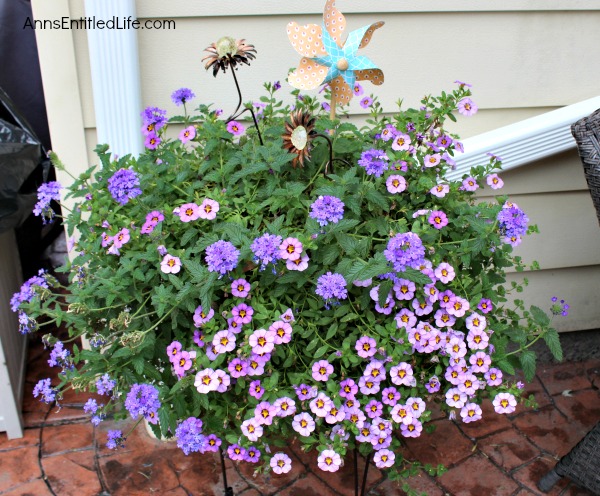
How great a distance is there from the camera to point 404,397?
1381 mm

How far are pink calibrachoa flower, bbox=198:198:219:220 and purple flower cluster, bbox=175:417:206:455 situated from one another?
17.0 inches

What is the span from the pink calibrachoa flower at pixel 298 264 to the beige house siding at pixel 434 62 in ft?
2.97

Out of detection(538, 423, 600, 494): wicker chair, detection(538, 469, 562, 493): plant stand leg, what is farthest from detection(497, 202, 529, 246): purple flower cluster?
detection(538, 469, 562, 493): plant stand leg

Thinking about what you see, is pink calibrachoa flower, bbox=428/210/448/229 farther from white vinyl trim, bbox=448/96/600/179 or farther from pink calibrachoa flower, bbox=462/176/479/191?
white vinyl trim, bbox=448/96/600/179

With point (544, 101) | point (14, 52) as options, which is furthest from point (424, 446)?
point (14, 52)

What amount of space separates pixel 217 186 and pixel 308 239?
0.33 metres

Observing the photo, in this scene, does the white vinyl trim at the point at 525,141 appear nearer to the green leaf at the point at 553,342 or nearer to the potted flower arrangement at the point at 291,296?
the potted flower arrangement at the point at 291,296

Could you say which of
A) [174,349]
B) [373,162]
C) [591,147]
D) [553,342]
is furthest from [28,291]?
[591,147]

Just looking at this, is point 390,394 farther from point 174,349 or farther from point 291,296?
point 174,349

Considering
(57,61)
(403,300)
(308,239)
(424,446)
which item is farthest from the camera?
(424,446)

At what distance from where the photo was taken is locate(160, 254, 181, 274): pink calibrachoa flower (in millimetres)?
1306

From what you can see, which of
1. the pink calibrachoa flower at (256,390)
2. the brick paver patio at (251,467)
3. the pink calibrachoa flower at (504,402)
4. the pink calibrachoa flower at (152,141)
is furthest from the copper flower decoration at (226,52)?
the brick paver patio at (251,467)

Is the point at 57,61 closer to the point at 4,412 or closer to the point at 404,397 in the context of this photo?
the point at 4,412

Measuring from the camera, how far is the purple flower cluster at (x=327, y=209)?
1248 mm
